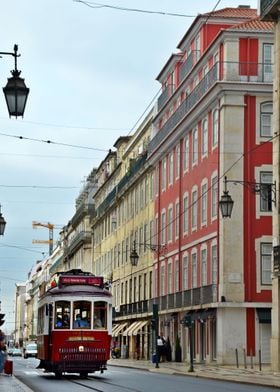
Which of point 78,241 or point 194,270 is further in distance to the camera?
point 78,241

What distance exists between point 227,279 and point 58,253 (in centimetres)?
10158

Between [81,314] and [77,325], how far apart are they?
0.43m

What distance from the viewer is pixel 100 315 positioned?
3422 cm

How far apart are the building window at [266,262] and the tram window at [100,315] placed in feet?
55.3

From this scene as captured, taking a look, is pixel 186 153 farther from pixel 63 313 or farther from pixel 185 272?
pixel 63 313

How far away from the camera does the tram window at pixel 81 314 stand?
111 feet

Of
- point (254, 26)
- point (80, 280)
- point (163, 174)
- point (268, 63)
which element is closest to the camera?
point (80, 280)

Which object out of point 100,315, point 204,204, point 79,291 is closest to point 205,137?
point 204,204

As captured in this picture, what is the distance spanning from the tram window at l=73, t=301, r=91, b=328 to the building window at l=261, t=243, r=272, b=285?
17300 millimetres

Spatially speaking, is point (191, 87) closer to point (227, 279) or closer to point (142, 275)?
point (227, 279)

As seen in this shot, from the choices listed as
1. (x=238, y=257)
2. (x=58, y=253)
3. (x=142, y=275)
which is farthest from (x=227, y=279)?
(x=58, y=253)

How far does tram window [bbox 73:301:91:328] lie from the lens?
1331 inches

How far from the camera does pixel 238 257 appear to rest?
162ft

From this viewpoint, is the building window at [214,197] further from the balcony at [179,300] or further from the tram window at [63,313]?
the tram window at [63,313]
